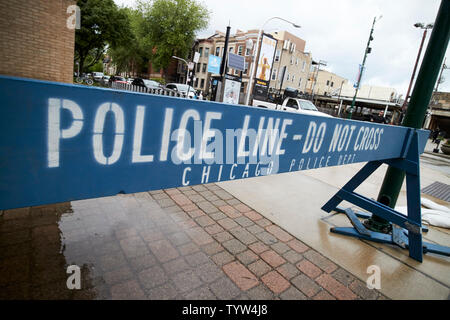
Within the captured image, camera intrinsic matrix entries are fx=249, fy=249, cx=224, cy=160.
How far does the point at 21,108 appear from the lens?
2.97 feet

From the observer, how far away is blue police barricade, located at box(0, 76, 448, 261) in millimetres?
943

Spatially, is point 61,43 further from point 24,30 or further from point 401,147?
point 401,147

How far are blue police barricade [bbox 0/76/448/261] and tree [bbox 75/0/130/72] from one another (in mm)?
26368

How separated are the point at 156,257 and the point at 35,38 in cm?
788

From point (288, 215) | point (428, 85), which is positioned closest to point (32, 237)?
point (288, 215)

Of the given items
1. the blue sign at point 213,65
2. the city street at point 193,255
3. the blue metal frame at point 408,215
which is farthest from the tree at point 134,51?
the blue metal frame at point 408,215

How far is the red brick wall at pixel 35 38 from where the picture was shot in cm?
657

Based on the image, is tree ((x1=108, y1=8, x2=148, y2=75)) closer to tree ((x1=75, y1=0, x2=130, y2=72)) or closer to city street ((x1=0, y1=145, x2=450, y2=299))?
tree ((x1=75, y1=0, x2=130, y2=72))

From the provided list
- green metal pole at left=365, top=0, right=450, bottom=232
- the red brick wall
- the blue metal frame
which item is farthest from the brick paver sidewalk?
the red brick wall

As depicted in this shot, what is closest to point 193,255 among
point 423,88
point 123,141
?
point 123,141

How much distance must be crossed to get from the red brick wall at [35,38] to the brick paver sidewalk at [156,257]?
20.7ft

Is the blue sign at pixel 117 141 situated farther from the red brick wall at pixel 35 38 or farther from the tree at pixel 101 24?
the tree at pixel 101 24

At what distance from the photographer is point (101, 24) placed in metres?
24.0

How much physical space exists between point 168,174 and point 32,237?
2031 millimetres
